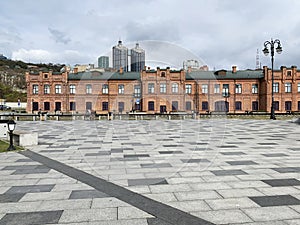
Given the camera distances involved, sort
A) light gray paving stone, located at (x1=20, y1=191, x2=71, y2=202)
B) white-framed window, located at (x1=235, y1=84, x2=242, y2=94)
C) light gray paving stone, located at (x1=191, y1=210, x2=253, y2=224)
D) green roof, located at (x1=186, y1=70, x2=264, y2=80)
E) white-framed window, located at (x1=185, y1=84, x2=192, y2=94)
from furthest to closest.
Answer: white-framed window, located at (x1=185, y1=84, x2=192, y2=94)
green roof, located at (x1=186, y1=70, x2=264, y2=80)
white-framed window, located at (x1=235, y1=84, x2=242, y2=94)
light gray paving stone, located at (x1=20, y1=191, x2=71, y2=202)
light gray paving stone, located at (x1=191, y1=210, x2=253, y2=224)

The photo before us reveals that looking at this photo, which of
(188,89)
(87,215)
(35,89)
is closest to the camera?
(87,215)

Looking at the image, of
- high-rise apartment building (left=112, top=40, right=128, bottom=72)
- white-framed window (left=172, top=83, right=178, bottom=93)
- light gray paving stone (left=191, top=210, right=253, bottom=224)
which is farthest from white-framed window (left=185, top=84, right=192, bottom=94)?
light gray paving stone (left=191, top=210, right=253, bottom=224)

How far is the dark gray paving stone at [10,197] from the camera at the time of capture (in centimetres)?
491

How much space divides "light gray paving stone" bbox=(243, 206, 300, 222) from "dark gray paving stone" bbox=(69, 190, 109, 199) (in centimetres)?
260

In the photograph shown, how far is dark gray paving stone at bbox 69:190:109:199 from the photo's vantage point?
5086mm

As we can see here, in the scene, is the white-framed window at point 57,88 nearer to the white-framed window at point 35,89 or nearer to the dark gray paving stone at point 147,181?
the white-framed window at point 35,89

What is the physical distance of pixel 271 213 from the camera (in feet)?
13.9

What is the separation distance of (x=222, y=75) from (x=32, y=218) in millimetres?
57289

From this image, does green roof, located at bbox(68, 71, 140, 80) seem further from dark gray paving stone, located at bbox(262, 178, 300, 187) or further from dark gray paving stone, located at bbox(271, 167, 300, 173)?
dark gray paving stone, located at bbox(262, 178, 300, 187)

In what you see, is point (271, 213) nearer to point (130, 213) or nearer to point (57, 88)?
point (130, 213)

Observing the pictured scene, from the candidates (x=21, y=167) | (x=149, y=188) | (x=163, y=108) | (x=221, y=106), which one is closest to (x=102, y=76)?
(x=163, y=108)

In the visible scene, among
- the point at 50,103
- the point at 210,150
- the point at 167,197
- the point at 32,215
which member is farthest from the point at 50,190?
the point at 50,103

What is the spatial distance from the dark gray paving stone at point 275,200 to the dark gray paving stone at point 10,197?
4.31 metres

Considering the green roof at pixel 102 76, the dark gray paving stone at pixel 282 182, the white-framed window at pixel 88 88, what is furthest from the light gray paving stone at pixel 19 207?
the white-framed window at pixel 88 88
